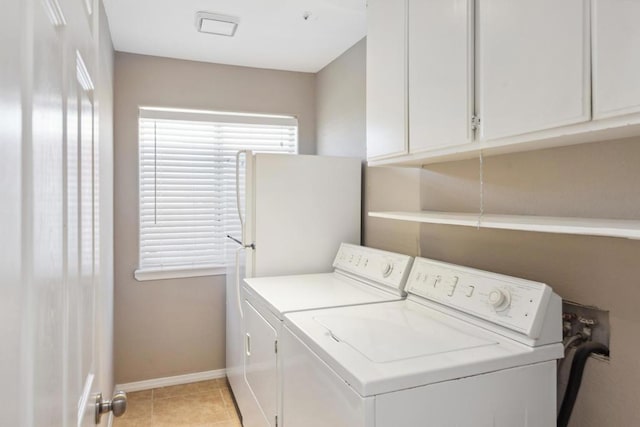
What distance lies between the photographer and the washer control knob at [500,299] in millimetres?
1427

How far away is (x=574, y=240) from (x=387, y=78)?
3.35 feet

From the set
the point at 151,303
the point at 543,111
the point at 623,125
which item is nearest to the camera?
the point at 623,125

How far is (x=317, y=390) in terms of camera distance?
4.62 feet

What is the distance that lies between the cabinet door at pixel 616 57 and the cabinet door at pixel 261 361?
1452 millimetres

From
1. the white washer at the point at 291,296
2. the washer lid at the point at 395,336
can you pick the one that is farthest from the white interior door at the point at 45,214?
the white washer at the point at 291,296

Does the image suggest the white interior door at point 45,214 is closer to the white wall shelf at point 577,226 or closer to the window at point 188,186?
the white wall shelf at point 577,226

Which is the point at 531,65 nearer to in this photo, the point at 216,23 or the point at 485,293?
the point at 485,293

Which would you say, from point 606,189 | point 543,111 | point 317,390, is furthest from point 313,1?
point 317,390

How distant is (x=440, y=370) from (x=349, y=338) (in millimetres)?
339

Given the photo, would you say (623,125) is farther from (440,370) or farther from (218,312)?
(218,312)

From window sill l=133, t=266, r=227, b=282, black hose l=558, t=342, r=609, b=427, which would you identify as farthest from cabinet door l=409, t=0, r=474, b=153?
window sill l=133, t=266, r=227, b=282

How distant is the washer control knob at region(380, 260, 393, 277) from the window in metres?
1.53

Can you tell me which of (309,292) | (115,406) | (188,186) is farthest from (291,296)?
(188,186)

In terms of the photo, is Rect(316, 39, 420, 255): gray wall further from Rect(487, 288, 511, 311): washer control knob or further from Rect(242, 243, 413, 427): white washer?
Rect(487, 288, 511, 311): washer control knob
